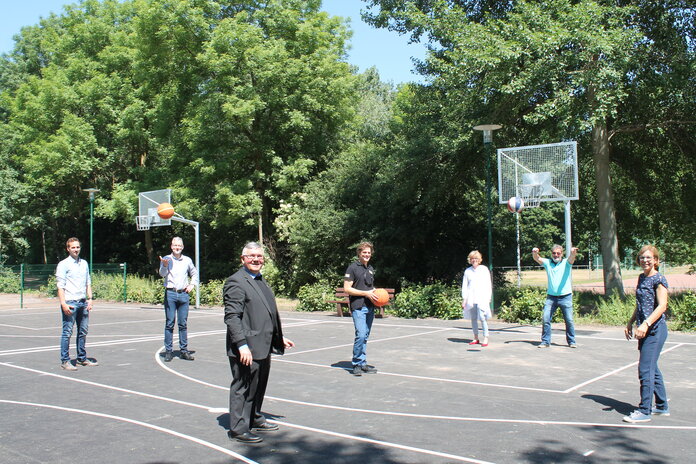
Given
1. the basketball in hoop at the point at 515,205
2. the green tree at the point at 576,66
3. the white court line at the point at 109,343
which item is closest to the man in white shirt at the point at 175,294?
the white court line at the point at 109,343

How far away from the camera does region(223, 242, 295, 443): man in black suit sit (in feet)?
19.0

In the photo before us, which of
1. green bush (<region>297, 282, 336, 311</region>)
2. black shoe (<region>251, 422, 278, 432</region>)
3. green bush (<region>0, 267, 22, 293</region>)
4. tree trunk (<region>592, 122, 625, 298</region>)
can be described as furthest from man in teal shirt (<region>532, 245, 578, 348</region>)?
green bush (<region>0, 267, 22, 293</region>)

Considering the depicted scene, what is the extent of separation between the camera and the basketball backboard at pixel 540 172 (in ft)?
46.9

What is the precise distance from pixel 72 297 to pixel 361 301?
15.3ft

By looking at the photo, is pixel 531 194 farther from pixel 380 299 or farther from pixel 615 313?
pixel 380 299

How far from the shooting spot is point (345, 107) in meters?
29.3

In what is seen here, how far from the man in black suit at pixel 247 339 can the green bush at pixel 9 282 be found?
33352mm

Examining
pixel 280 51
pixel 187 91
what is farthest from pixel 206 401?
pixel 187 91

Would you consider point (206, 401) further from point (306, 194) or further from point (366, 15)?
point (306, 194)

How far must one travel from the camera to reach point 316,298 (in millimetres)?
21797

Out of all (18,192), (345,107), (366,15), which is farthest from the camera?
(18,192)

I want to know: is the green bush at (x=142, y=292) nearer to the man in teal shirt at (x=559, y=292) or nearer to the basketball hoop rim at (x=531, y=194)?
the basketball hoop rim at (x=531, y=194)

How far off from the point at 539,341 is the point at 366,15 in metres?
13.7

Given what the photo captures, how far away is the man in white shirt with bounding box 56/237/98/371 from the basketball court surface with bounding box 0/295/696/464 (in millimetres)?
390
